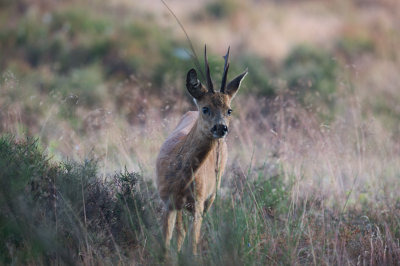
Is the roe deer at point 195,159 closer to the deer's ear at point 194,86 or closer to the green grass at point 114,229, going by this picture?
the deer's ear at point 194,86

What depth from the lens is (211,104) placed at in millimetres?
5582

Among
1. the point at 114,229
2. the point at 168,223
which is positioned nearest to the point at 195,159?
the point at 168,223

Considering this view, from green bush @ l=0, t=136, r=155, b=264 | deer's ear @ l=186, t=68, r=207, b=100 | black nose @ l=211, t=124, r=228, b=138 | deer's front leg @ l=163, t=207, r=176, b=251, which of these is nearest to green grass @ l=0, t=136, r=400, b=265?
green bush @ l=0, t=136, r=155, b=264

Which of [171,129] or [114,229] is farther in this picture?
[171,129]

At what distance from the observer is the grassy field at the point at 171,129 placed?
4938mm

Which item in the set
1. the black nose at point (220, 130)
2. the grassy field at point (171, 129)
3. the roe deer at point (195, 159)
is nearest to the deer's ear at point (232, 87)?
the roe deer at point (195, 159)

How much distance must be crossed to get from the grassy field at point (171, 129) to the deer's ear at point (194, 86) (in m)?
0.96

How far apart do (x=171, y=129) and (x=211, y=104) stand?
261cm

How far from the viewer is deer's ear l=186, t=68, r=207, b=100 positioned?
18.3ft

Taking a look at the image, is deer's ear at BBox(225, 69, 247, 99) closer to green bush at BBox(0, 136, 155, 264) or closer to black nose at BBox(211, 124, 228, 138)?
black nose at BBox(211, 124, 228, 138)

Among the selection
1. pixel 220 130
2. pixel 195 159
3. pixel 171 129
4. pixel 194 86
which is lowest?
pixel 195 159

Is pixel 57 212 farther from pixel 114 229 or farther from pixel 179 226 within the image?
pixel 179 226

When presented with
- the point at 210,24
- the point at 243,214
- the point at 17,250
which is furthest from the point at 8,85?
the point at 210,24

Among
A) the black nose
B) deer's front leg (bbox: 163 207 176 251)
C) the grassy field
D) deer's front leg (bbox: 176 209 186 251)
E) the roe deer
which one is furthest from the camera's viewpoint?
deer's front leg (bbox: 176 209 186 251)
